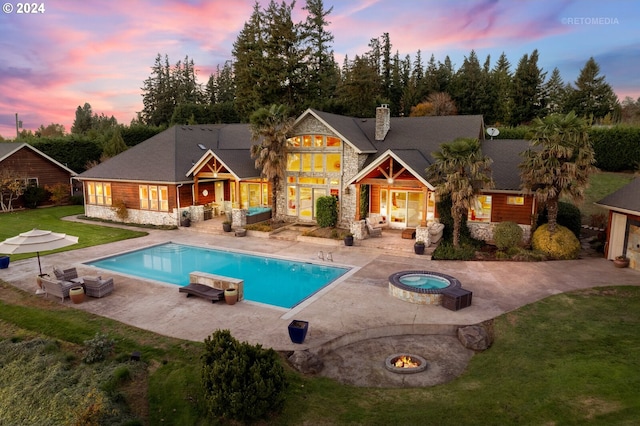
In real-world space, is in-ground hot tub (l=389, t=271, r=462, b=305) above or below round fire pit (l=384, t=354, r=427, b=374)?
above

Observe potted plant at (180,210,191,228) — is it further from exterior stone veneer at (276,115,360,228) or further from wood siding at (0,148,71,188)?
wood siding at (0,148,71,188)

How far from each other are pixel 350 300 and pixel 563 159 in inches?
491

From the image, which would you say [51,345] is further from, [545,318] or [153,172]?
[153,172]

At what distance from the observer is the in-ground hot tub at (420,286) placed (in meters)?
14.1

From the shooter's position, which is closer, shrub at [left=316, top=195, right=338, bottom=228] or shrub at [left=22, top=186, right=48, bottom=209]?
shrub at [left=316, top=195, right=338, bottom=228]

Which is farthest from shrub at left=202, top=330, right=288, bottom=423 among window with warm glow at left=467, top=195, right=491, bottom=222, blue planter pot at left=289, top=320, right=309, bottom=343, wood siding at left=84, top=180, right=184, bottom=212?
wood siding at left=84, top=180, right=184, bottom=212

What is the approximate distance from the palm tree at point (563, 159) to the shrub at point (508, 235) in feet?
6.45

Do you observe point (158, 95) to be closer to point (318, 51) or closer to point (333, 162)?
point (318, 51)

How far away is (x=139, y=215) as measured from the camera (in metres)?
28.6

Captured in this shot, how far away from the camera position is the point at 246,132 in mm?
34781

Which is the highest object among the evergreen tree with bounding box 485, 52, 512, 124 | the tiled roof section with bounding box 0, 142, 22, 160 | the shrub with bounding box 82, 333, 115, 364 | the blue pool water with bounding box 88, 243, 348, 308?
the evergreen tree with bounding box 485, 52, 512, 124

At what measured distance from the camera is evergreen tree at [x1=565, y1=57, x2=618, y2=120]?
54.8m

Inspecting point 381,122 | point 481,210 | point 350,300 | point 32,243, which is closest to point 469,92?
point 381,122

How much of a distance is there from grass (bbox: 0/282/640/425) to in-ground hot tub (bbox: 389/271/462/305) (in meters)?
2.24
